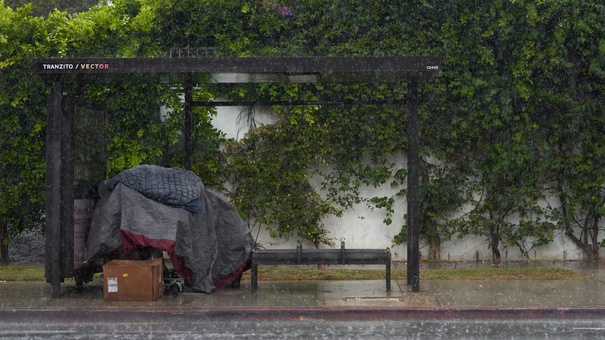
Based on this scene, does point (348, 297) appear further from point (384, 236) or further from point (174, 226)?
point (384, 236)

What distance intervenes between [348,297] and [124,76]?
4.37 meters

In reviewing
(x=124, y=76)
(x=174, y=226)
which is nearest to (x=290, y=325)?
(x=174, y=226)

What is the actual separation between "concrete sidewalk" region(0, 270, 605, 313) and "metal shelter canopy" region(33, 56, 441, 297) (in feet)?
1.58

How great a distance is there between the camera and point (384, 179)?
604 inches

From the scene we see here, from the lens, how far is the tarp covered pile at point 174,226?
10727 millimetres

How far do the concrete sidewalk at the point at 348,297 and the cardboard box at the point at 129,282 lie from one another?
0.14 metres

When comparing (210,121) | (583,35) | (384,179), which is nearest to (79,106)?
(210,121)

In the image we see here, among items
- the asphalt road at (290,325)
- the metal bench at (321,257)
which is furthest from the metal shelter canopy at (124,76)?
the asphalt road at (290,325)

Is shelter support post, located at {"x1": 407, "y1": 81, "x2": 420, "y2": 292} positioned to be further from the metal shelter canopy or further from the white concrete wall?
the white concrete wall

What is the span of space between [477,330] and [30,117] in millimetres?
9460

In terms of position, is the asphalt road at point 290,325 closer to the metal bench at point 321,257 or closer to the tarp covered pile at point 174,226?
the tarp covered pile at point 174,226

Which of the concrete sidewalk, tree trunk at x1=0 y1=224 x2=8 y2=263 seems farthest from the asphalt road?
tree trunk at x1=0 y1=224 x2=8 y2=263

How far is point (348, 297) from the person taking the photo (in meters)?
11.0

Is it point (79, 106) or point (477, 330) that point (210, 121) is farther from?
point (477, 330)
